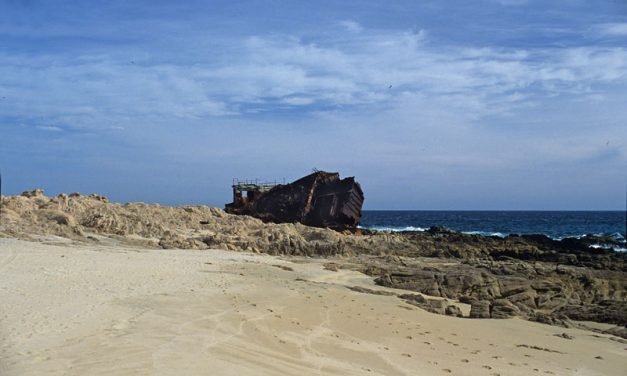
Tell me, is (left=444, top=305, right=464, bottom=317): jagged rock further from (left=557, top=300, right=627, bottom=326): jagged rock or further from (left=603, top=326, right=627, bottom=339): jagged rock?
(left=557, top=300, right=627, bottom=326): jagged rock

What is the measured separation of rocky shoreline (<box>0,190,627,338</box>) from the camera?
475 inches

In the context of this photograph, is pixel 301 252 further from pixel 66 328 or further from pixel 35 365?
pixel 35 365

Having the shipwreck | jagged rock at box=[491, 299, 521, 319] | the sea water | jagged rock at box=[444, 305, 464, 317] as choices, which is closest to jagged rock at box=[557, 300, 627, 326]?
jagged rock at box=[491, 299, 521, 319]

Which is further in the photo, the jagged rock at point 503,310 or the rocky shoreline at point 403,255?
the rocky shoreline at point 403,255

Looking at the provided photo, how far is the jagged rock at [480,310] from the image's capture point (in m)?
10.4

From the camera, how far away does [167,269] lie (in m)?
12.5

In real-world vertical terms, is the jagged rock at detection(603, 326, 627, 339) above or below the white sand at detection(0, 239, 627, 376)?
below

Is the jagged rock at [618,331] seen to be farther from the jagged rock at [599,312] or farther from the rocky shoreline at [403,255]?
the jagged rock at [599,312]

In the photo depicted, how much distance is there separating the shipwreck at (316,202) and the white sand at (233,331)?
1725cm

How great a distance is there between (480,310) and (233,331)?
5029mm

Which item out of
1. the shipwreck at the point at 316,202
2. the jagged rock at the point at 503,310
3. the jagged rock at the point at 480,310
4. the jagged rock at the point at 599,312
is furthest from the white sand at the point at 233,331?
the shipwreck at the point at 316,202

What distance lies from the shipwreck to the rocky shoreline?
3.79 meters

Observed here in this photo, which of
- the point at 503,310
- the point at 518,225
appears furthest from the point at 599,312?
the point at 518,225

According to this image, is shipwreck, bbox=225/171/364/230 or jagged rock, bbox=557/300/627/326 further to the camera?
shipwreck, bbox=225/171/364/230
